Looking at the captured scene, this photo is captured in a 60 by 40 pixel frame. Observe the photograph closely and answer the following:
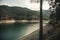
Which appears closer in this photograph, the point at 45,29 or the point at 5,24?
the point at 45,29

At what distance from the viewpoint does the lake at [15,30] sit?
11.9ft

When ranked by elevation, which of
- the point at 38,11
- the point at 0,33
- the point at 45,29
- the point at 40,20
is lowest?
the point at 0,33

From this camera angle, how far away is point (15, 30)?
3887mm

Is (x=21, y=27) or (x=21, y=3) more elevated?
(x=21, y=3)

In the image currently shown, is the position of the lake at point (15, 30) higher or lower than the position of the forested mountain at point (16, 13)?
lower

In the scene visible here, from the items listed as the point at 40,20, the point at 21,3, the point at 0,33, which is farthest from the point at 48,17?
the point at 0,33

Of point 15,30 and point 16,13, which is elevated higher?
→ point 16,13

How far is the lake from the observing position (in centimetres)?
362

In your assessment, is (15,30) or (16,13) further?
(15,30)

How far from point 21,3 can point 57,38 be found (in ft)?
5.05

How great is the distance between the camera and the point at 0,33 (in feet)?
12.5

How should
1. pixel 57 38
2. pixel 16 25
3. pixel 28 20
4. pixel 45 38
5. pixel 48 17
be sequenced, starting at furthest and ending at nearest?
pixel 16 25 < pixel 28 20 < pixel 48 17 < pixel 45 38 < pixel 57 38

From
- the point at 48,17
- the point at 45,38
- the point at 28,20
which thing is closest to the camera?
the point at 45,38

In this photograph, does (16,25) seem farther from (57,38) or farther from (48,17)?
(57,38)
